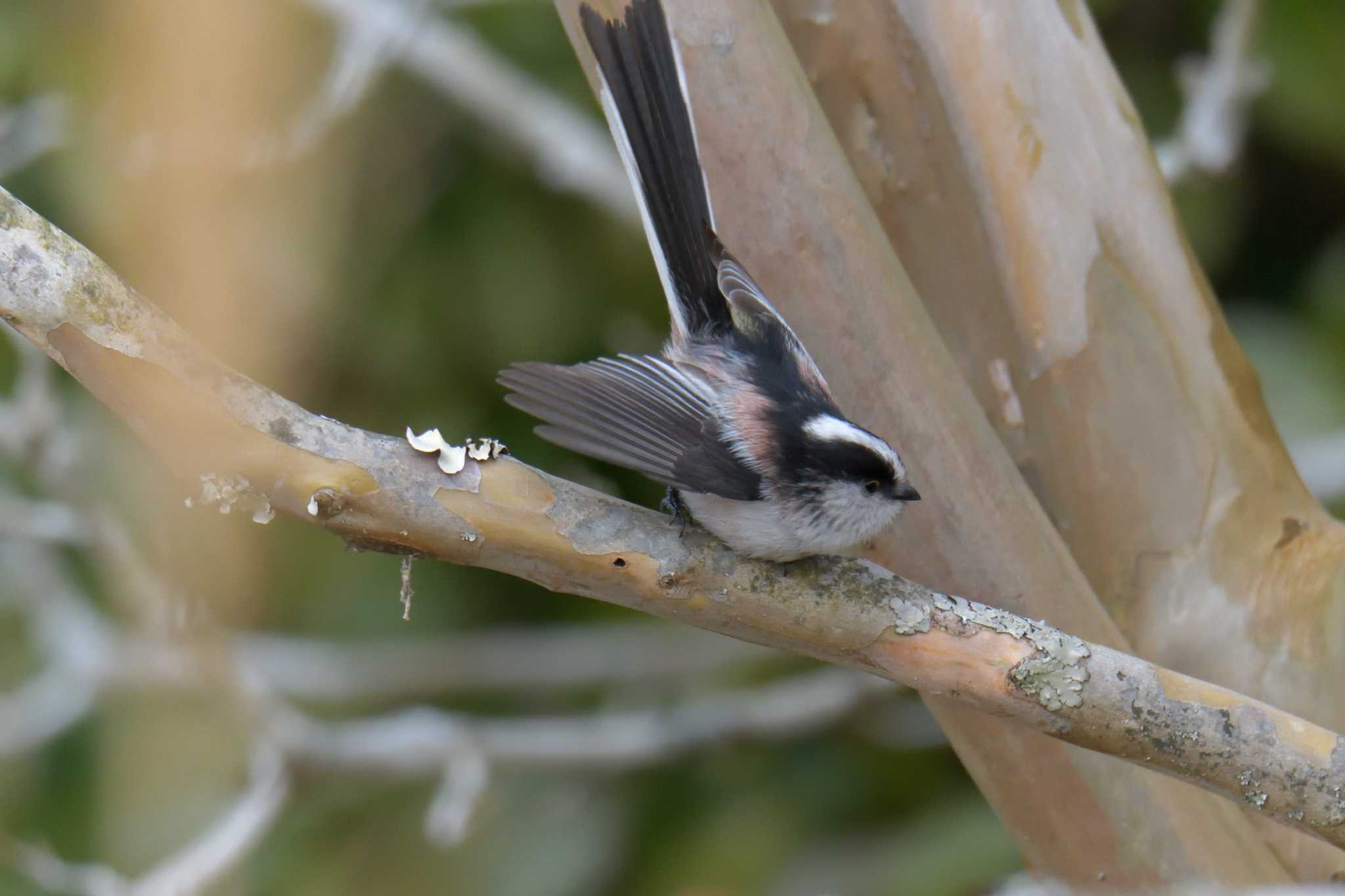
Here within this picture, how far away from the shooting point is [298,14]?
358 centimetres

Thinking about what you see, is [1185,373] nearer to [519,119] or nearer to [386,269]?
[519,119]

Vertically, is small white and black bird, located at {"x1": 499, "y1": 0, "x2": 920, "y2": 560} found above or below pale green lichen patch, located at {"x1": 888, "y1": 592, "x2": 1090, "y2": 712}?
above

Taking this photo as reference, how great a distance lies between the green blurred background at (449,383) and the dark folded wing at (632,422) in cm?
151

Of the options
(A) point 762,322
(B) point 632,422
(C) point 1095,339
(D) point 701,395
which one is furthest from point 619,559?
(C) point 1095,339

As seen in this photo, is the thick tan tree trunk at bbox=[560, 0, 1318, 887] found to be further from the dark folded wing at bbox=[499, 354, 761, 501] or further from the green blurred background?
the green blurred background

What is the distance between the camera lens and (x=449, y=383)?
3447 mm

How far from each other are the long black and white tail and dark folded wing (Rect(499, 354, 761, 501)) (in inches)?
7.2

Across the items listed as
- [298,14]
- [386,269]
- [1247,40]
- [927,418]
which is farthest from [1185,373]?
[298,14]

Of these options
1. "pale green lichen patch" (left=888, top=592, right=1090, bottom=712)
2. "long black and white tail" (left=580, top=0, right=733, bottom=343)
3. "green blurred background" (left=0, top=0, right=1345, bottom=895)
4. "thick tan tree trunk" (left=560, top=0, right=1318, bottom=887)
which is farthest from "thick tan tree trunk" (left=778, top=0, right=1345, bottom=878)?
"green blurred background" (left=0, top=0, right=1345, bottom=895)

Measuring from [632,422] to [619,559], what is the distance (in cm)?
18

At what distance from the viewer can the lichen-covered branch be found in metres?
1.03

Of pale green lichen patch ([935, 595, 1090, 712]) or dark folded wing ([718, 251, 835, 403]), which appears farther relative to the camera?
dark folded wing ([718, 251, 835, 403])

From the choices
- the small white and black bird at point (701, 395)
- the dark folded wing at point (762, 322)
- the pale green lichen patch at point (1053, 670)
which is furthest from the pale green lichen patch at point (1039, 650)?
the dark folded wing at point (762, 322)

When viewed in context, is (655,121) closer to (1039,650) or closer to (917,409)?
(917,409)
